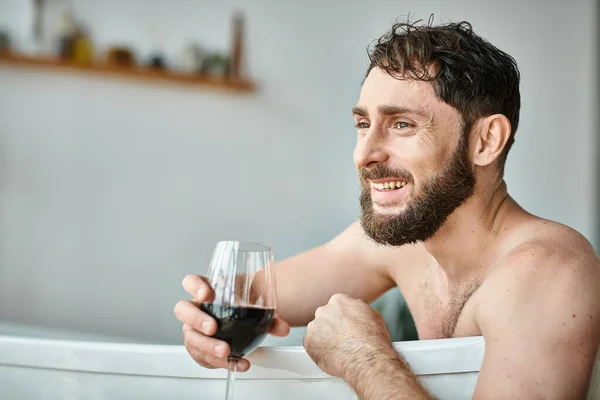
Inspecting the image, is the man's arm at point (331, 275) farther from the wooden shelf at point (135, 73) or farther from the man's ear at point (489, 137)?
the wooden shelf at point (135, 73)

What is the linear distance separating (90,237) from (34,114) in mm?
668

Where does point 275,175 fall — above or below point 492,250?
below

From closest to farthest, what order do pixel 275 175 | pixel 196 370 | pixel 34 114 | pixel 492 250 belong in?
pixel 196 370 < pixel 492 250 < pixel 34 114 < pixel 275 175

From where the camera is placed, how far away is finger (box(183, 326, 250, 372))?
1.07 m

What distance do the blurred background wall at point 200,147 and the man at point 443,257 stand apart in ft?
6.04

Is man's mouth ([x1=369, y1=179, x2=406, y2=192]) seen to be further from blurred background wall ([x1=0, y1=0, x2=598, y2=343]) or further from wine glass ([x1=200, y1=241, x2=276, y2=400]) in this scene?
blurred background wall ([x1=0, y1=0, x2=598, y2=343])

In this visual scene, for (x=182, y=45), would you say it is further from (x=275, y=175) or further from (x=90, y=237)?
(x=90, y=237)

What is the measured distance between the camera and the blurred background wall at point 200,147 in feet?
11.3

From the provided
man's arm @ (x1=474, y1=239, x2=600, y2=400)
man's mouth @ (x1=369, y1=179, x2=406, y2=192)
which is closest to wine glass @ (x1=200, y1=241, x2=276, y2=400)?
man's arm @ (x1=474, y1=239, x2=600, y2=400)

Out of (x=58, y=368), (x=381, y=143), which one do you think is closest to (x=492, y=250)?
(x=381, y=143)

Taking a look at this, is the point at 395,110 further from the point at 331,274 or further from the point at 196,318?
the point at 196,318

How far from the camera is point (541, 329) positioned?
110 cm

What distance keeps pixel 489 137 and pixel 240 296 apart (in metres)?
0.76

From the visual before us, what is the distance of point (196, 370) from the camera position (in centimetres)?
130
